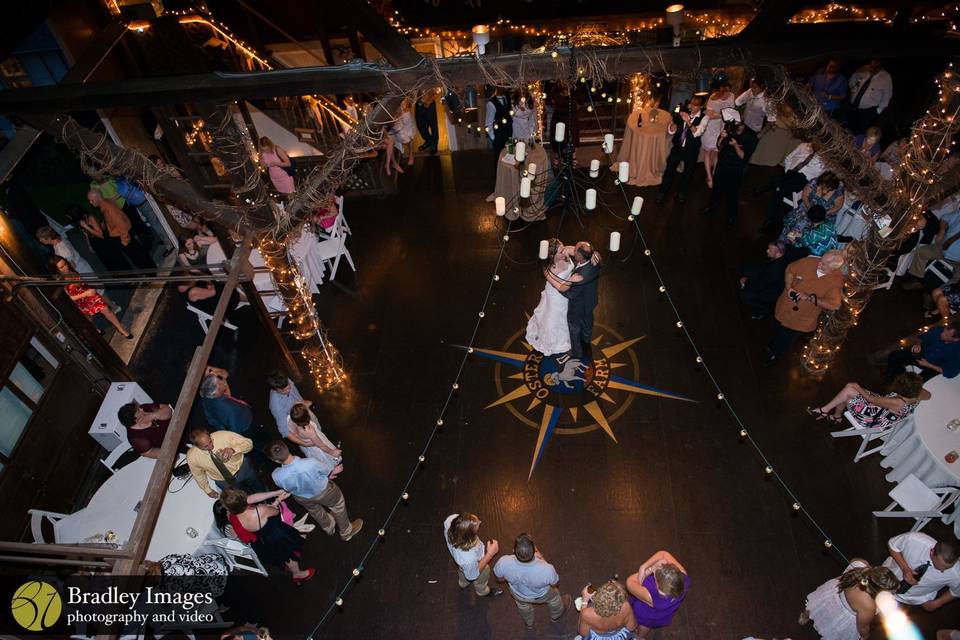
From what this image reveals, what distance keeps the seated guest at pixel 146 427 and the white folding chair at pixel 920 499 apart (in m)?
6.38

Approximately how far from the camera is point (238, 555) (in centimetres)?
478

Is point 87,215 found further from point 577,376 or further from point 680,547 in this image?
point 680,547

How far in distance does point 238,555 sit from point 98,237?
15.1ft

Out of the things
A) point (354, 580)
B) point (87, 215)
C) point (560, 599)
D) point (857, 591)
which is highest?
point (87, 215)

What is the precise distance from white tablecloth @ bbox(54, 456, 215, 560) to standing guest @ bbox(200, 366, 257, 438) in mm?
621

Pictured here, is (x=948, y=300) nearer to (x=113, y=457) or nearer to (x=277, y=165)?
(x=277, y=165)

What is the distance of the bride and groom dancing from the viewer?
5391 mm

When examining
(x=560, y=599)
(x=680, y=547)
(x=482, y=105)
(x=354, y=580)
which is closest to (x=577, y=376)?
(x=680, y=547)

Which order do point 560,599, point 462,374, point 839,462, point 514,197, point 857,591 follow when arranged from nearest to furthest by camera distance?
point 857,591
point 560,599
point 839,462
point 462,374
point 514,197

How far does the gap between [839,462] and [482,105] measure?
7390 millimetres

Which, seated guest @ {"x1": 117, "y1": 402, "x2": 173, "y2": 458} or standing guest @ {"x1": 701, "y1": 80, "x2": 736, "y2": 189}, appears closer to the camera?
seated guest @ {"x1": 117, "y1": 402, "x2": 173, "y2": 458}

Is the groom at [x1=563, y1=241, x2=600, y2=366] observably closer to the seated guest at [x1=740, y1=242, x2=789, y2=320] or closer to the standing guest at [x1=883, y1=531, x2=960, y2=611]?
the seated guest at [x1=740, y1=242, x2=789, y2=320]

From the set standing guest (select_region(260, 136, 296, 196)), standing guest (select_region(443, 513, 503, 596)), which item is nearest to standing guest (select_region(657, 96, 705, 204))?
standing guest (select_region(260, 136, 296, 196))

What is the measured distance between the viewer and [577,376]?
6.12 metres
